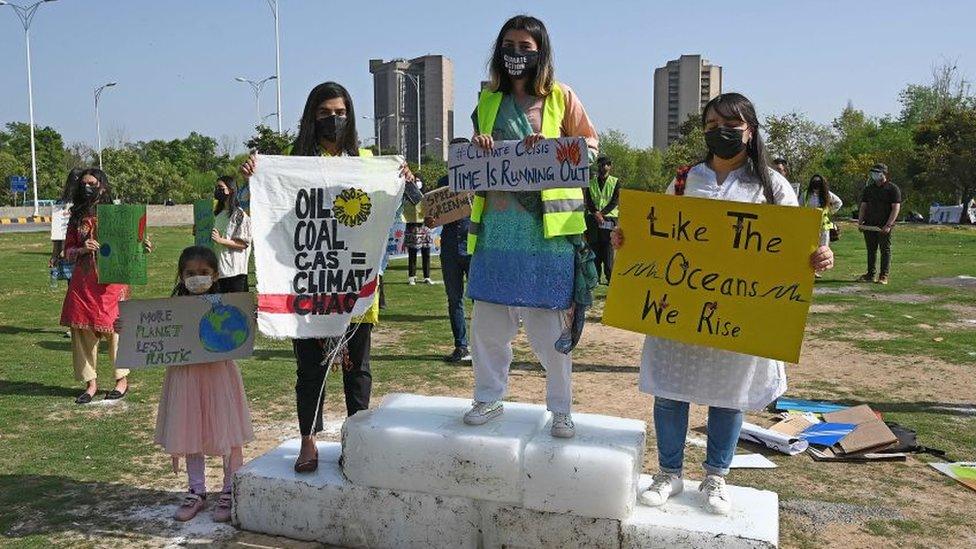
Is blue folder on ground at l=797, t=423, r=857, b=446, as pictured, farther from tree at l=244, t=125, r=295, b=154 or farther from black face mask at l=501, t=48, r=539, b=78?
tree at l=244, t=125, r=295, b=154

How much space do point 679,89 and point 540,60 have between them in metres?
112

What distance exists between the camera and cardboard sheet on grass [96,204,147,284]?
6.69 metres

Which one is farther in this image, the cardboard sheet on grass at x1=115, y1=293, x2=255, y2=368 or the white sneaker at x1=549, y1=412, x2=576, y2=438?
the cardboard sheet on grass at x1=115, y1=293, x2=255, y2=368

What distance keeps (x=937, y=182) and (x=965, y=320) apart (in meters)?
42.4

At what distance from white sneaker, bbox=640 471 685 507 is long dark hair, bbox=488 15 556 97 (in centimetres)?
196

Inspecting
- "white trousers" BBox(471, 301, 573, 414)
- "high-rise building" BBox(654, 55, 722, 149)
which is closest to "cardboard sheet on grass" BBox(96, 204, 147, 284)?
"white trousers" BBox(471, 301, 573, 414)

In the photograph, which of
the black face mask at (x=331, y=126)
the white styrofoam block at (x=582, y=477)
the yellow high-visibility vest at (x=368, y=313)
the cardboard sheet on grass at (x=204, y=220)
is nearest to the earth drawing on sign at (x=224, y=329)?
the yellow high-visibility vest at (x=368, y=313)

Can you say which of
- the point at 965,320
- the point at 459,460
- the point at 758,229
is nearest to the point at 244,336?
the point at 459,460

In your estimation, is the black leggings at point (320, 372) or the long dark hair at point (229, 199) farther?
the long dark hair at point (229, 199)

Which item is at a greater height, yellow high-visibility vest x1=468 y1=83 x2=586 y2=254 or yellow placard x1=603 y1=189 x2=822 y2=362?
yellow high-visibility vest x1=468 y1=83 x2=586 y2=254

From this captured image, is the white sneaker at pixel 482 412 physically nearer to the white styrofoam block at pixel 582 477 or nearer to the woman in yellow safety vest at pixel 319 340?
the white styrofoam block at pixel 582 477

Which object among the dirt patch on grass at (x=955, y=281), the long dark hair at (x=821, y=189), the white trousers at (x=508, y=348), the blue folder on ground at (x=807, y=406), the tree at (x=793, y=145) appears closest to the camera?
the white trousers at (x=508, y=348)

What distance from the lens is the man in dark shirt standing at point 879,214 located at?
48.8 feet

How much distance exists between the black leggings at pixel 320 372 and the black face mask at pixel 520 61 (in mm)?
1552
